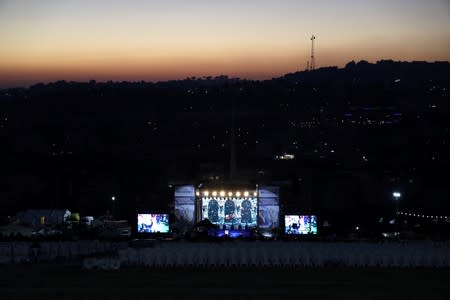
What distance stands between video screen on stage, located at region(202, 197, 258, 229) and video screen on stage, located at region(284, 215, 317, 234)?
310 centimetres

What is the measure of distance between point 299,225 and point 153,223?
7.66 meters

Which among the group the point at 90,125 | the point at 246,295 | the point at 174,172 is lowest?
the point at 246,295

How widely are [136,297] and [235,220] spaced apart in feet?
80.7

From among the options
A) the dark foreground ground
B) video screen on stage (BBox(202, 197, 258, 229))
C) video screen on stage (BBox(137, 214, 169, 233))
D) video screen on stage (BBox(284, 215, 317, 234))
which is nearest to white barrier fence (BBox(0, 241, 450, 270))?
the dark foreground ground

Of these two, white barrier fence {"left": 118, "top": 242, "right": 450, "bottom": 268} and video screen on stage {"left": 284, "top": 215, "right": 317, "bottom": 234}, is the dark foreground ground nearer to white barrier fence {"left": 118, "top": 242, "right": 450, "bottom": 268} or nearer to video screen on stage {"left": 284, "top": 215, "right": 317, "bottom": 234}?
white barrier fence {"left": 118, "top": 242, "right": 450, "bottom": 268}

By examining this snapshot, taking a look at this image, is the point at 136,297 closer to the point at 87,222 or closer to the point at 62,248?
the point at 62,248

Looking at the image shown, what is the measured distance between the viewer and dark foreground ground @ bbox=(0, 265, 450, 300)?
3191 centimetres

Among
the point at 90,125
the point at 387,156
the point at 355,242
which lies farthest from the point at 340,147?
the point at 355,242

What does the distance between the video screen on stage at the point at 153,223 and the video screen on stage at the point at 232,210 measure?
10.0 feet

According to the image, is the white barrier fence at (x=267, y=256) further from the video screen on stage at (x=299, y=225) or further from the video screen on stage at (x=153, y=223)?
the video screen on stage at (x=153, y=223)

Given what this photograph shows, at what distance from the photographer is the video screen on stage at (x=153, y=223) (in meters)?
53.2

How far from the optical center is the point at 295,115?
19050cm

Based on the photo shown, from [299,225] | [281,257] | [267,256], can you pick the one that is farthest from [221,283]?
[299,225]

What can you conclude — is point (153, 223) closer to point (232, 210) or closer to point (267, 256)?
point (232, 210)
